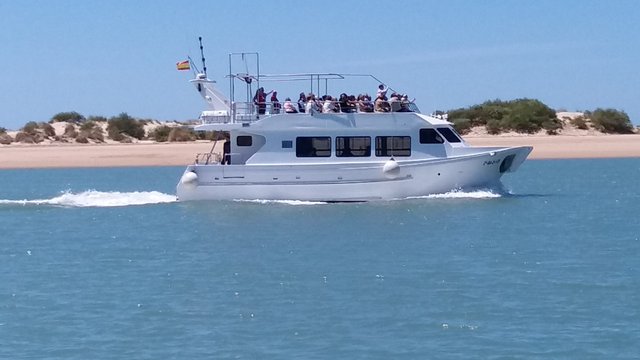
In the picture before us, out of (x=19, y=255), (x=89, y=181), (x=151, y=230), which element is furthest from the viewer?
(x=89, y=181)

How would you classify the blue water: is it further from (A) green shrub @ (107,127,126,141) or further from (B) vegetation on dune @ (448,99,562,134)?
(A) green shrub @ (107,127,126,141)

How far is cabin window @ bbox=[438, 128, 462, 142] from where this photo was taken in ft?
108

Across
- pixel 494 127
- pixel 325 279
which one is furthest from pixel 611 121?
pixel 325 279

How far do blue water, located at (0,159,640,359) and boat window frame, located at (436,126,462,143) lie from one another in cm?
154

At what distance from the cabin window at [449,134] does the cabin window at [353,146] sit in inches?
79.9

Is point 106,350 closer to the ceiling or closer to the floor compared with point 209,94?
closer to the floor

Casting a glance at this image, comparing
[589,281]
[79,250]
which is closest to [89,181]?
[79,250]

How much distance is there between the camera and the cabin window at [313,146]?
32719mm

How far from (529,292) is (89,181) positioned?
3461cm

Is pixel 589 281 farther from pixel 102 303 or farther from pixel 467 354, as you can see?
pixel 102 303

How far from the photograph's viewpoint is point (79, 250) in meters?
25.5

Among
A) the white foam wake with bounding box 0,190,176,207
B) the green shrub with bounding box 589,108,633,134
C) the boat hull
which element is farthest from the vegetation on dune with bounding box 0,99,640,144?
the boat hull

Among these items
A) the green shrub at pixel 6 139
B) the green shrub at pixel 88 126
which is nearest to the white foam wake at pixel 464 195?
the green shrub at pixel 6 139

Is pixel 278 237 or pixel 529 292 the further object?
pixel 278 237
